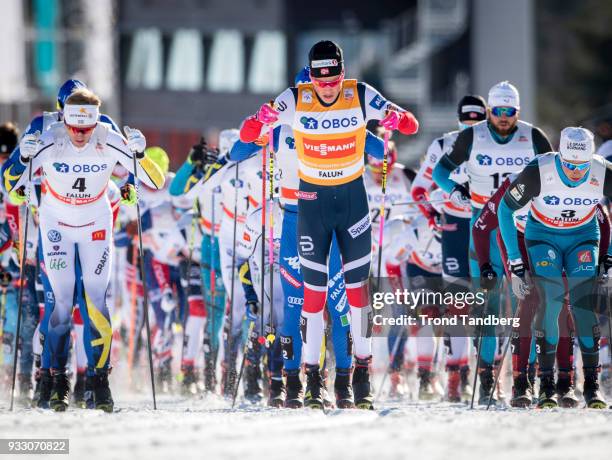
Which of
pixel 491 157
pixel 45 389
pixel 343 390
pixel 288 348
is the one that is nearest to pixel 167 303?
pixel 45 389

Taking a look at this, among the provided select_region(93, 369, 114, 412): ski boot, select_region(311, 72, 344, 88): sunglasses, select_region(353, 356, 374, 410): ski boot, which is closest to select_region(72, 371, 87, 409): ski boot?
select_region(93, 369, 114, 412): ski boot

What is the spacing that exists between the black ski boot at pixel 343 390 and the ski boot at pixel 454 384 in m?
2.15

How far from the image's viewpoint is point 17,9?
127ft

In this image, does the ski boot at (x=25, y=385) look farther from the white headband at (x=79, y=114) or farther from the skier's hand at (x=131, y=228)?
the white headband at (x=79, y=114)

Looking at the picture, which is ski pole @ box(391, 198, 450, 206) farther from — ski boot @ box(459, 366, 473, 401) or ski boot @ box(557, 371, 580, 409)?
ski boot @ box(557, 371, 580, 409)

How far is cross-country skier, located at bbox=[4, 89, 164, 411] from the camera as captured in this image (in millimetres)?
10297

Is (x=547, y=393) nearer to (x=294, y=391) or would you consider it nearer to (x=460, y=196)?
(x=294, y=391)

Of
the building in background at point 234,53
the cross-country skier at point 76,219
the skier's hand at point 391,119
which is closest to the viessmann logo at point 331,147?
the skier's hand at point 391,119

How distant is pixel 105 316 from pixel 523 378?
10.5 feet

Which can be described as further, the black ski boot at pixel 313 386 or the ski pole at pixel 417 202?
the ski pole at pixel 417 202

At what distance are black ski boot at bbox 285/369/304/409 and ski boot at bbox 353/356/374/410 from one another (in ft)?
1.53

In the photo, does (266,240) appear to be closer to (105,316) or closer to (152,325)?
(105,316)

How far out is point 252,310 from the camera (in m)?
11.8

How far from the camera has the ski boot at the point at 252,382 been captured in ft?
40.4
